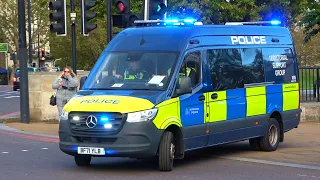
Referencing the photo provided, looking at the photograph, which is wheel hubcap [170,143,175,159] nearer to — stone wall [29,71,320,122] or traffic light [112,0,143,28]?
traffic light [112,0,143,28]

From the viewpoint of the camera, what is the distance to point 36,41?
65.8 meters

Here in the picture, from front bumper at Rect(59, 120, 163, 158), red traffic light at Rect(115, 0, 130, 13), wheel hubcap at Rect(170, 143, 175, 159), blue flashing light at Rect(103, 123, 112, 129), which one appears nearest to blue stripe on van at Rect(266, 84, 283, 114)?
wheel hubcap at Rect(170, 143, 175, 159)

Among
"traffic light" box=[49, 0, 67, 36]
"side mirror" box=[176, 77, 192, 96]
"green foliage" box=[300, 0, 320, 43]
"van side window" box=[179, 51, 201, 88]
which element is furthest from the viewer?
"green foliage" box=[300, 0, 320, 43]

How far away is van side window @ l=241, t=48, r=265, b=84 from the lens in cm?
1275

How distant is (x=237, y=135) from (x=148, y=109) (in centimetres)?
277

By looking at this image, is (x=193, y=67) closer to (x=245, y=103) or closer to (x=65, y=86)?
(x=245, y=103)

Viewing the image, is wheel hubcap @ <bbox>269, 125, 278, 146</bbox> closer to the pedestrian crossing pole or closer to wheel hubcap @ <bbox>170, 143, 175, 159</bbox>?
wheel hubcap @ <bbox>170, 143, 175, 159</bbox>

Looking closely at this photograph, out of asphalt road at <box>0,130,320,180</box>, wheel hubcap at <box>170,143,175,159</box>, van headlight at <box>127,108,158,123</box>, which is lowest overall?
asphalt road at <box>0,130,320,180</box>

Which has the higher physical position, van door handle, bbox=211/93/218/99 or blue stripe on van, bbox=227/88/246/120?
van door handle, bbox=211/93/218/99

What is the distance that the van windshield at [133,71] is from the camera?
1091 cm

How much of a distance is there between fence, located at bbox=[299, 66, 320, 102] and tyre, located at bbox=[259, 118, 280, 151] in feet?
19.3

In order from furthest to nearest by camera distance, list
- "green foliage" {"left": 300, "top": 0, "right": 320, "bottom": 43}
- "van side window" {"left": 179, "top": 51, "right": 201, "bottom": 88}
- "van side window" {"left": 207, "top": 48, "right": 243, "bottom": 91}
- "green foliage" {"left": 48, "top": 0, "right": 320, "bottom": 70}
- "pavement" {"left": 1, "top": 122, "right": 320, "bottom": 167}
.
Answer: "green foliage" {"left": 48, "top": 0, "right": 320, "bottom": 70} < "green foliage" {"left": 300, "top": 0, "right": 320, "bottom": 43} < "pavement" {"left": 1, "top": 122, "right": 320, "bottom": 167} < "van side window" {"left": 207, "top": 48, "right": 243, "bottom": 91} < "van side window" {"left": 179, "top": 51, "right": 201, "bottom": 88}

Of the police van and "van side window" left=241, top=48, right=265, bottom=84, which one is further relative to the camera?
"van side window" left=241, top=48, right=265, bottom=84

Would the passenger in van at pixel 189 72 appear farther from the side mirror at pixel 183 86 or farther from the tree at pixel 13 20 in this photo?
the tree at pixel 13 20
